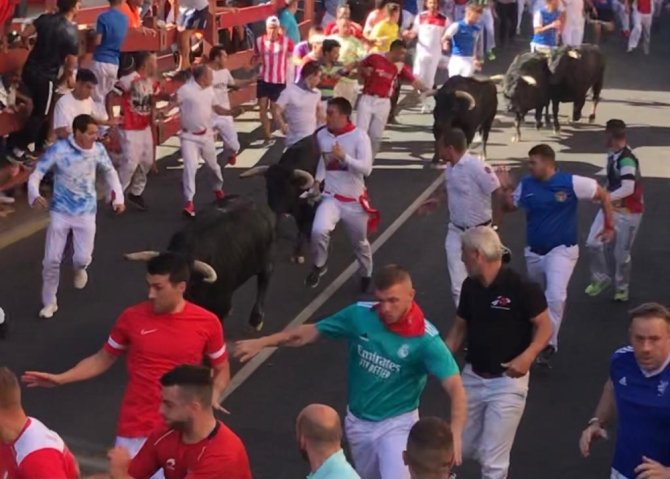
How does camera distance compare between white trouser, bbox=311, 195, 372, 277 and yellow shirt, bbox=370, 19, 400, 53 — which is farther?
yellow shirt, bbox=370, 19, 400, 53

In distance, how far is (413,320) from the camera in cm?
743

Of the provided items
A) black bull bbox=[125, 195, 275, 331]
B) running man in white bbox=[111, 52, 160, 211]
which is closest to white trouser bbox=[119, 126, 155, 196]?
running man in white bbox=[111, 52, 160, 211]

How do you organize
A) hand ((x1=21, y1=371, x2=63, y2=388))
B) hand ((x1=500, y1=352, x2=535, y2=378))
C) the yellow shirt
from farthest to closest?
1. the yellow shirt
2. hand ((x1=500, y1=352, x2=535, y2=378))
3. hand ((x1=21, y1=371, x2=63, y2=388))

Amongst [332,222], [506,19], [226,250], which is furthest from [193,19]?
[506,19]

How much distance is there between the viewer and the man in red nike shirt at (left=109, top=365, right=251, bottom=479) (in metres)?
5.98

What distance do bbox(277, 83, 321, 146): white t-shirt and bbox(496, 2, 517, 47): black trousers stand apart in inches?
668

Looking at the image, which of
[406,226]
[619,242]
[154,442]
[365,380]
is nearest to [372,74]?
[406,226]

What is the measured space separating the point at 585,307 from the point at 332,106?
310cm

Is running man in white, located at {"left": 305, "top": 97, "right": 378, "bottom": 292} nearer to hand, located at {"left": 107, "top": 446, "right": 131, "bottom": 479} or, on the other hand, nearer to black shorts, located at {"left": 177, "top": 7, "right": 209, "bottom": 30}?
hand, located at {"left": 107, "top": 446, "right": 131, "bottom": 479}

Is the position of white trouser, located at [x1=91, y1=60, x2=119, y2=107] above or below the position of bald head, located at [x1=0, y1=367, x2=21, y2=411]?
below

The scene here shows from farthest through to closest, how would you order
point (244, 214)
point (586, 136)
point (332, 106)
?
point (586, 136)
point (332, 106)
point (244, 214)

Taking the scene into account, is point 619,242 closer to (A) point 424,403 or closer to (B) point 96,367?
(A) point 424,403

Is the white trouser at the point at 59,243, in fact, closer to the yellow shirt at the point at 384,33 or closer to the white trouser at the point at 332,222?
the white trouser at the point at 332,222

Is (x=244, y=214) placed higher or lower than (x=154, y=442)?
lower
